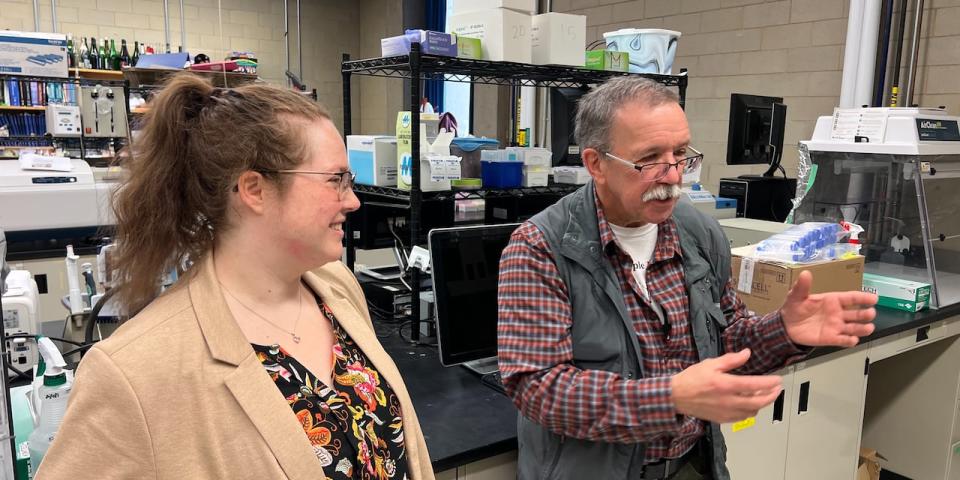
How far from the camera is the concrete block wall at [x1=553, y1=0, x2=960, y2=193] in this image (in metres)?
4.05

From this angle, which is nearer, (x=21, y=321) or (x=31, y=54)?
(x=21, y=321)

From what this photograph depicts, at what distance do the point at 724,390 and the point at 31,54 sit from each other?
3970 mm

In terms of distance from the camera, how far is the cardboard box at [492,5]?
2293 millimetres

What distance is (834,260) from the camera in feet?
7.57

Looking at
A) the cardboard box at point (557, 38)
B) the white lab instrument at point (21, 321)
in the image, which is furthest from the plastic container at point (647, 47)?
the white lab instrument at point (21, 321)

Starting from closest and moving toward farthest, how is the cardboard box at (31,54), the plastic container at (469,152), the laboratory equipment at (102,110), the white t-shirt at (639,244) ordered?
the white t-shirt at (639,244), the plastic container at (469,152), the cardboard box at (31,54), the laboratory equipment at (102,110)

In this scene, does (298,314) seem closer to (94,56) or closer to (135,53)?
(94,56)

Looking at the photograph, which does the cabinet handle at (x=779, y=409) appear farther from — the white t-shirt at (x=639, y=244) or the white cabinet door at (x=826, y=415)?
the white t-shirt at (x=639, y=244)

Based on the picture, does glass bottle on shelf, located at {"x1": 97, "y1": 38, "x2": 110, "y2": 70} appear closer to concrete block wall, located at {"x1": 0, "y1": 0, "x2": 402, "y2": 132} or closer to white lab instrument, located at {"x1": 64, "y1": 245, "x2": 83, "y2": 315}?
concrete block wall, located at {"x1": 0, "y1": 0, "x2": 402, "y2": 132}

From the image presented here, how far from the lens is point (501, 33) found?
7.43ft

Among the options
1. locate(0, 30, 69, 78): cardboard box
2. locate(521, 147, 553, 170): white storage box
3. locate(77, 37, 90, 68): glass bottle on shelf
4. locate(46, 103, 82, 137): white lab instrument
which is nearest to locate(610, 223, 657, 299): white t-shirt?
locate(521, 147, 553, 170): white storage box

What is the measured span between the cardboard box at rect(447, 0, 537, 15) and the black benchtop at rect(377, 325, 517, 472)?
1.20 metres

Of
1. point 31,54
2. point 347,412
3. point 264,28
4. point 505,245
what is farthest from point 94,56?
point 347,412

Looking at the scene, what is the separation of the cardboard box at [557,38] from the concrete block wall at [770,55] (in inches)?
112
